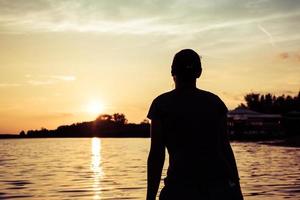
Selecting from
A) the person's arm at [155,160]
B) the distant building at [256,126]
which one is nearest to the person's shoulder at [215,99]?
the person's arm at [155,160]

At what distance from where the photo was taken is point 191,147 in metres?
3.15

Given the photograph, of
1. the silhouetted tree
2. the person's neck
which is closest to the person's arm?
the person's neck

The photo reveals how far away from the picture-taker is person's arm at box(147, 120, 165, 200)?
10.3ft

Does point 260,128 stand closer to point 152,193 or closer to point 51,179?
point 51,179

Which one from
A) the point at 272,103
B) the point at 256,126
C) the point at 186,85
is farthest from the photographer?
the point at 272,103

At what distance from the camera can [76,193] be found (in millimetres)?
16516

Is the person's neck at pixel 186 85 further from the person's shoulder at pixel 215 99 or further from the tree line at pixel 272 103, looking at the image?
the tree line at pixel 272 103

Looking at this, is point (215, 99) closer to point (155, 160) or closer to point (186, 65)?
point (186, 65)

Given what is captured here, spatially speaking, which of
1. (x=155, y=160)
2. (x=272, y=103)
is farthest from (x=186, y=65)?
(x=272, y=103)

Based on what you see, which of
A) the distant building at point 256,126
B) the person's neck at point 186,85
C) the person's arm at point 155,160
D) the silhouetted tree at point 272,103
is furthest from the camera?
the silhouetted tree at point 272,103

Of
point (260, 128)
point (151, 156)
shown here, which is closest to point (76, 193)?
point (151, 156)

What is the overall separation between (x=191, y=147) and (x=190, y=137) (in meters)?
0.06

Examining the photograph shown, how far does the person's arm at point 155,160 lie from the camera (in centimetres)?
313

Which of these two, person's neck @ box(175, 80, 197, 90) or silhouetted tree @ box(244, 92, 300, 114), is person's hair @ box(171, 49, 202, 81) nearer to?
person's neck @ box(175, 80, 197, 90)
